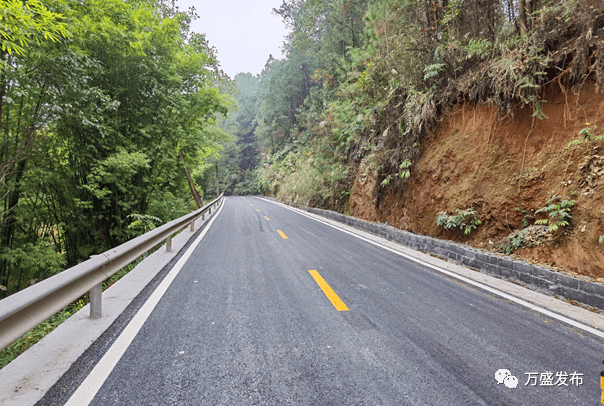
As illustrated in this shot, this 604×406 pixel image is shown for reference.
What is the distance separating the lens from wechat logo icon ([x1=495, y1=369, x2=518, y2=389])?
2339mm

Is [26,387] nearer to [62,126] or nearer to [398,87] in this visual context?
[62,126]

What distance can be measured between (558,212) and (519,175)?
129 cm

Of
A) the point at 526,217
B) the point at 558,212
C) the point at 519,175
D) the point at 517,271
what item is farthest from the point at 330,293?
the point at 519,175

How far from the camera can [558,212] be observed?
5.03 meters

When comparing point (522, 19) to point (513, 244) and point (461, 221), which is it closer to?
point (461, 221)

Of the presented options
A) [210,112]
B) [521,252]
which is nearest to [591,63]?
[521,252]

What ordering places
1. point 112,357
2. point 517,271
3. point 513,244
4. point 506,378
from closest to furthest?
point 506,378, point 112,357, point 517,271, point 513,244

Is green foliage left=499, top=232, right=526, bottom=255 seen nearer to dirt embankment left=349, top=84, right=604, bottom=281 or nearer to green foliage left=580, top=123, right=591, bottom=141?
dirt embankment left=349, top=84, right=604, bottom=281

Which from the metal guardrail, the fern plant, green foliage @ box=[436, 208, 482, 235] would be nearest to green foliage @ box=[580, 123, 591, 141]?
green foliage @ box=[436, 208, 482, 235]

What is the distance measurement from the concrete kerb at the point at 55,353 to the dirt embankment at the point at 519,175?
6.65m

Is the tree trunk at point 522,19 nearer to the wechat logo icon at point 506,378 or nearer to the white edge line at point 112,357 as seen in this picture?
the wechat logo icon at point 506,378

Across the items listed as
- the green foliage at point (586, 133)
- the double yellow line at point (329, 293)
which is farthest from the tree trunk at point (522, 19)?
the double yellow line at point (329, 293)

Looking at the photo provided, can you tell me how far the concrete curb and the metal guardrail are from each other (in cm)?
616

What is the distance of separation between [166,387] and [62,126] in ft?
27.1
